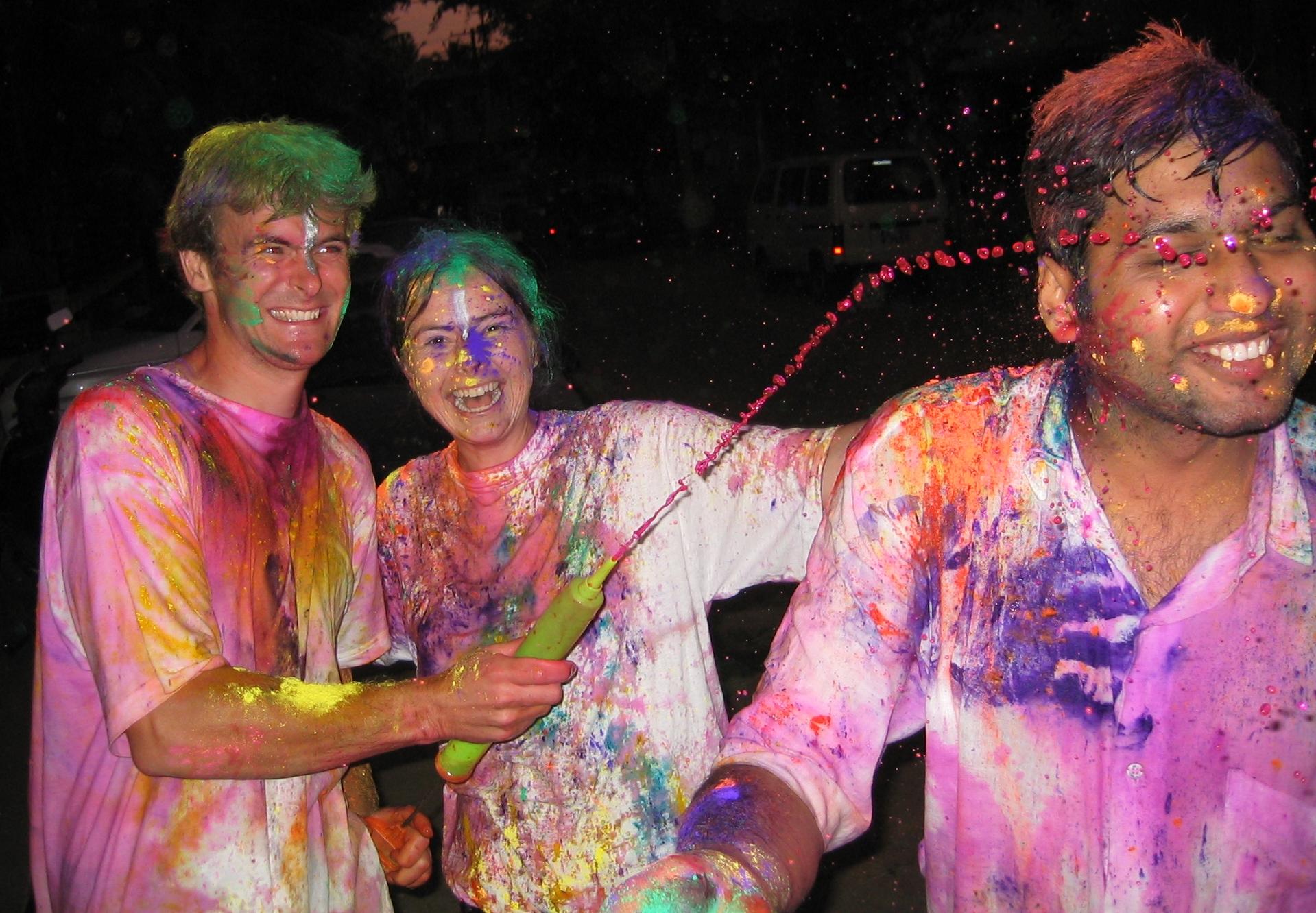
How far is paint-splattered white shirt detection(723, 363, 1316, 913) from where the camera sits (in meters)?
1.44

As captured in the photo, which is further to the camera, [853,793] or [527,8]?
[527,8]

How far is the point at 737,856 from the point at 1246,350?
1.01 meters

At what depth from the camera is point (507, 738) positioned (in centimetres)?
194

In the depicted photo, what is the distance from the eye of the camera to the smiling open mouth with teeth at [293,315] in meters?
2.20

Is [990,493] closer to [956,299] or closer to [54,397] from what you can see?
[54,397]

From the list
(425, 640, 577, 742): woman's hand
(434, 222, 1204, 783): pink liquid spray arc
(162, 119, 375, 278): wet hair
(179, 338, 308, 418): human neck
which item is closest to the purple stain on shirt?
(434, 222, 1204, 783): pink liquid spray arc

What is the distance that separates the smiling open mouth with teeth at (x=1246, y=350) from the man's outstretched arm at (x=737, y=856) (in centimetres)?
90

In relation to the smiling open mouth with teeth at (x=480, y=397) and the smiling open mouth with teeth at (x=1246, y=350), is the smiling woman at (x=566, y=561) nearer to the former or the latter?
the smiling open mouth with teeth at (x=480, y=397)

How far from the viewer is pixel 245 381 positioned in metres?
2.20

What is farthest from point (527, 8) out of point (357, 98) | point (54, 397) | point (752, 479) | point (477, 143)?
point (752, 479)

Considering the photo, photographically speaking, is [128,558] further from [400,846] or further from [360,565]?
[400,846]

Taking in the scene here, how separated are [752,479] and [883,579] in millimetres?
629

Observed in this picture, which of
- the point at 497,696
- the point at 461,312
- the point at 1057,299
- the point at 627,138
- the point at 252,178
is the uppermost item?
the point at 627,138

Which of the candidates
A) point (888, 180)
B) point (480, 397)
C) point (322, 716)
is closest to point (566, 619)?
point (322, 716)
